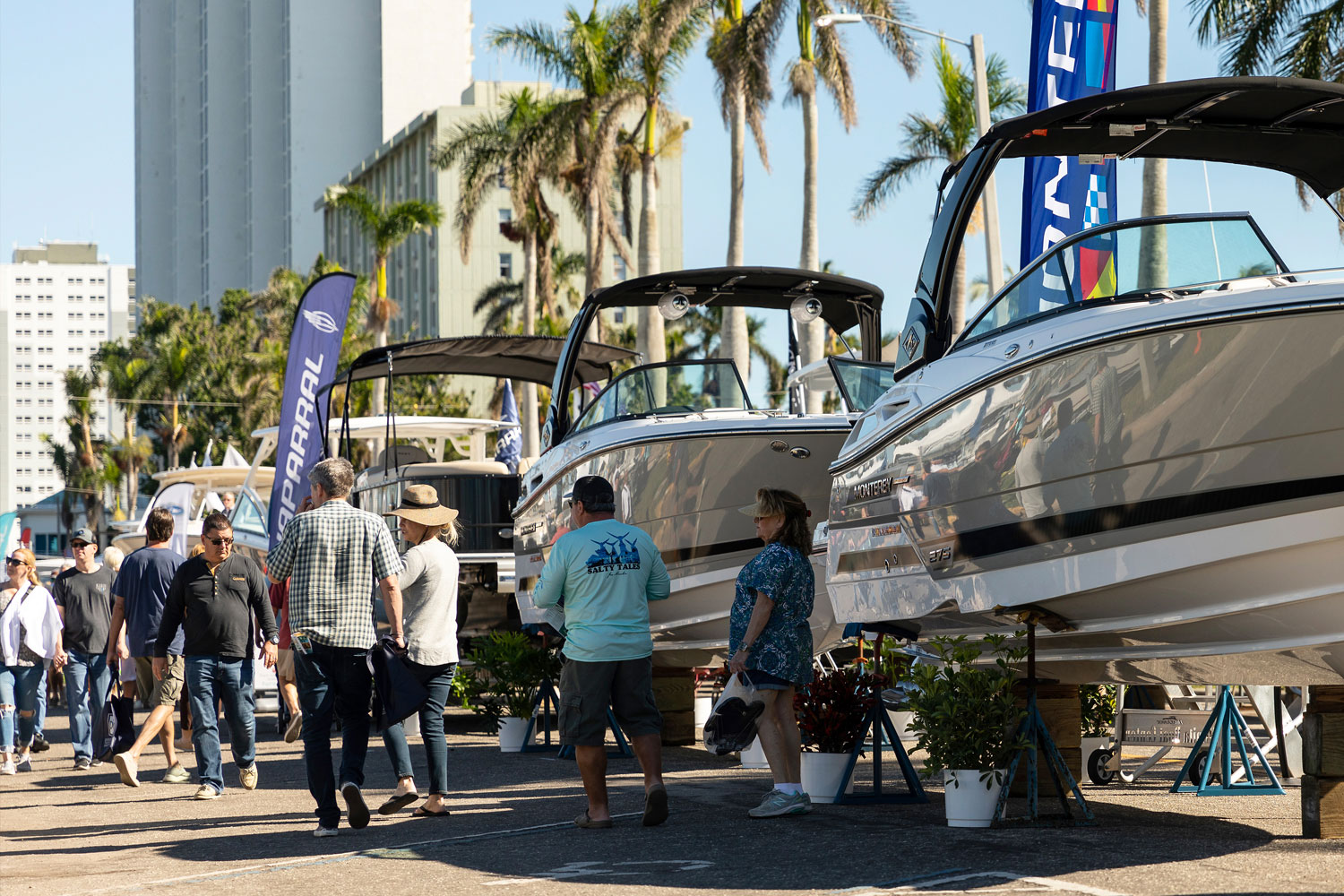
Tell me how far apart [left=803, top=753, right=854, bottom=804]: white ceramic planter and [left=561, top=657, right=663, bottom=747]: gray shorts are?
121cm

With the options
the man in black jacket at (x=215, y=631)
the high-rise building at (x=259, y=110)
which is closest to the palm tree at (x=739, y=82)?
the man in black jacket at (x=215, y=631)

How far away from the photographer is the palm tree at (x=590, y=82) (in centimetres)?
3584

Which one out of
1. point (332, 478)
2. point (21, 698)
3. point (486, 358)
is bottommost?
point (21, 698)

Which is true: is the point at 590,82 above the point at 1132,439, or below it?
above

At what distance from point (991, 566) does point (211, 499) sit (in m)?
20.7

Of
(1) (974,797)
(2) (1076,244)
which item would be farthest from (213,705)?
(2) (1076,244)

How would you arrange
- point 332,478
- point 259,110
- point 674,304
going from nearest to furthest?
point 332,478, point 674,304, point 259,110

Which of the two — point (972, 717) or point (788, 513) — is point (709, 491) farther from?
point (972, 717)

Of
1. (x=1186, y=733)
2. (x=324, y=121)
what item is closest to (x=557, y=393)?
(x=1186, y=733)

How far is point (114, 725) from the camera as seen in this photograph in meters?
13.8

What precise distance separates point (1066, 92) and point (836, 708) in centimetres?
642

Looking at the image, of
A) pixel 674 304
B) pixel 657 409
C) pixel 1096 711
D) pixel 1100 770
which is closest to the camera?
pixel 1100 770

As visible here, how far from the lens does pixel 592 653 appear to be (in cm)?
818

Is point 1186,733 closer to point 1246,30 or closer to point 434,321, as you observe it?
point 1246,30
